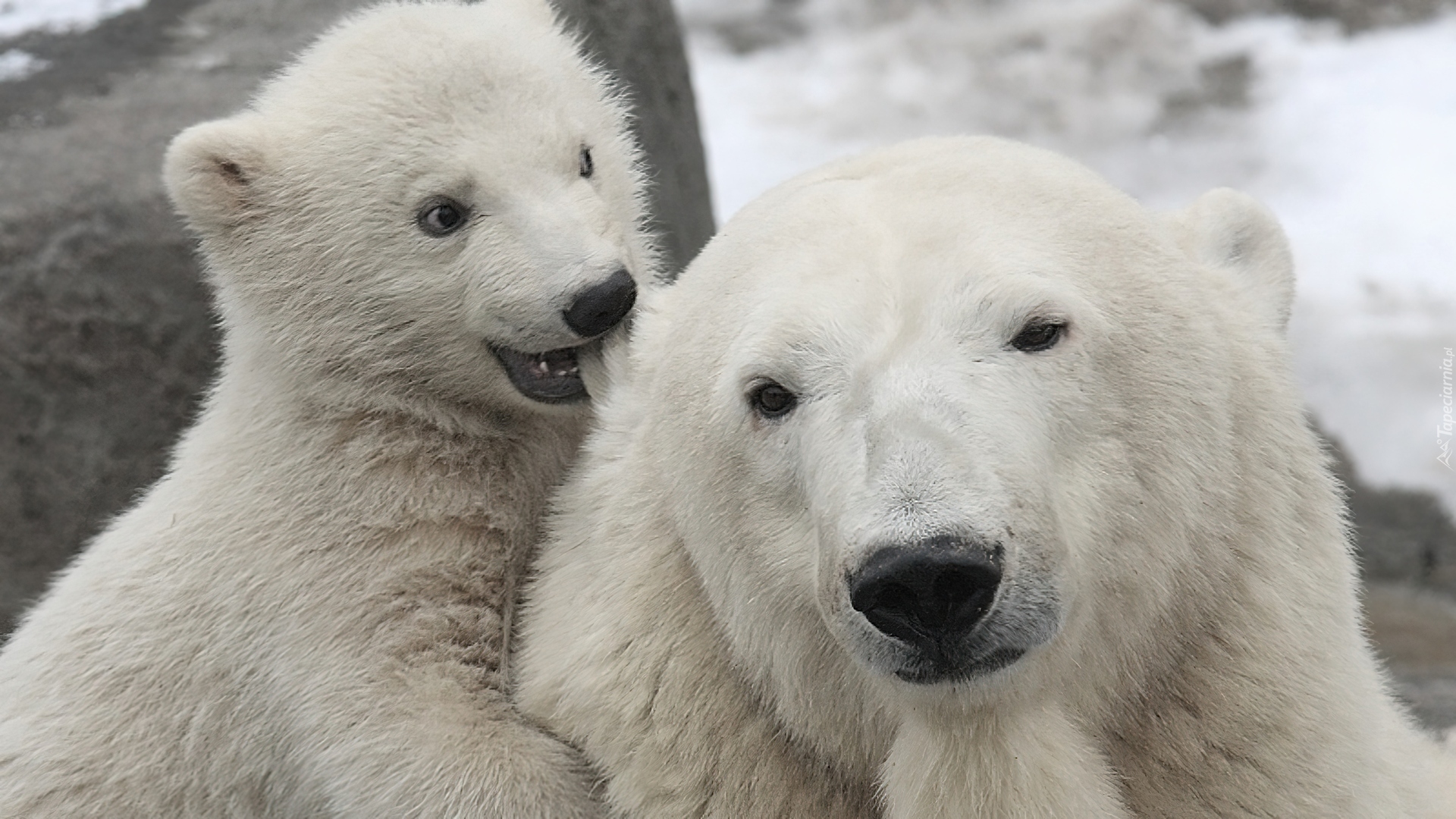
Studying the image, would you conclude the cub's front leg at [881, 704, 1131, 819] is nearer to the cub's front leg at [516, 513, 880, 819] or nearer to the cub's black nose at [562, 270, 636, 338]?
the cub's front leg at [516, 513, 880, 819]

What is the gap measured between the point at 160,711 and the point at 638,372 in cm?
99

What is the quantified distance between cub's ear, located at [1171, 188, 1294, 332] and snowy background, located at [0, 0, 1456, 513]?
9.81 ft

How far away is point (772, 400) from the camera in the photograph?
158 cm

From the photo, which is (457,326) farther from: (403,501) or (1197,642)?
(1197,642)

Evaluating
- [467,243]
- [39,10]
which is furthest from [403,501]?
[39,10]

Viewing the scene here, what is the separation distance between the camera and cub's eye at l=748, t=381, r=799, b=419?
1571 millimetres

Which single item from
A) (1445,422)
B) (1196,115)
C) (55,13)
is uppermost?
(55,13)

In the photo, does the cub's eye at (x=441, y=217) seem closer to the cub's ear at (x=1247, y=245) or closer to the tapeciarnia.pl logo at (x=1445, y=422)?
the cub's ear at (x=1247, y=245)

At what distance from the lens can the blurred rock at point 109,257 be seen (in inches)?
145

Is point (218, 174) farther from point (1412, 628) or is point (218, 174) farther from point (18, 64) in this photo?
point (1412, 628)

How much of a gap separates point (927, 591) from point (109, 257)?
296 centimetres

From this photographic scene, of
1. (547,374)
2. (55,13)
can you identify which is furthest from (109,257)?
(547,374)

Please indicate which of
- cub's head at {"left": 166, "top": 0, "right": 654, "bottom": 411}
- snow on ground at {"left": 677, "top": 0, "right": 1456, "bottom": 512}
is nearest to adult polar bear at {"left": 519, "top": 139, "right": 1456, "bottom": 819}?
cub's head at {"left": 166, "top": 0, "right": 654, "bottom": 411}

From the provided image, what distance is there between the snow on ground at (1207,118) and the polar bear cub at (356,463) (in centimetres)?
319
